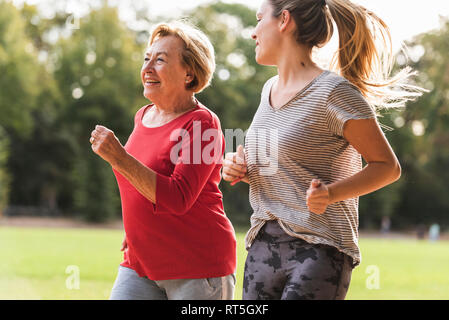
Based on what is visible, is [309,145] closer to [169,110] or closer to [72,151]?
[169,110]

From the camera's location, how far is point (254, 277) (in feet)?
4.43

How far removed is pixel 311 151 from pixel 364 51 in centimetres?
32

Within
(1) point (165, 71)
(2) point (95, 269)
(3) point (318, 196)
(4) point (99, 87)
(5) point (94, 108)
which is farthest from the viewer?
(5) point (94, 108)

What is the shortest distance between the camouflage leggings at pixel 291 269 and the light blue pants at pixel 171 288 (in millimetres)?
145

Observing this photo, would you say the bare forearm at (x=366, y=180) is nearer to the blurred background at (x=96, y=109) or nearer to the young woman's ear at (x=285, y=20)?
the young woman's ear at (x=285, y=20)

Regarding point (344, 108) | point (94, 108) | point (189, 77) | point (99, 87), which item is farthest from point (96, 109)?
point (344, 108)

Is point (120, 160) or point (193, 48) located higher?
point (193, 48)

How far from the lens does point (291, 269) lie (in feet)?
4.22

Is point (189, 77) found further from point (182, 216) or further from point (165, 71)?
point (182, 216)

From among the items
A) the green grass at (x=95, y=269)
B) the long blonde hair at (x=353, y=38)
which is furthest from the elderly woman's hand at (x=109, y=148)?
the green grass at (x=95, y=269)

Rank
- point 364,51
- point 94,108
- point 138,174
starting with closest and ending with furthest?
point 138,174, point 364,51, point 94,108

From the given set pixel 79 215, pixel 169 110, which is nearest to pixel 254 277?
pixel 169 110
